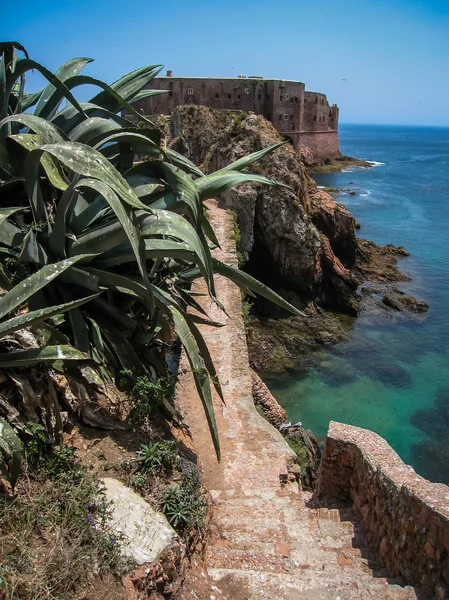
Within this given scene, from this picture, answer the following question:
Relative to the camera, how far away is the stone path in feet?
11.4

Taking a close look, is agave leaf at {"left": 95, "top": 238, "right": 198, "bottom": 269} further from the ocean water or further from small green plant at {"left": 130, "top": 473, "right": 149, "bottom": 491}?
the ocean water

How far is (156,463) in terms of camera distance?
3.73 metres

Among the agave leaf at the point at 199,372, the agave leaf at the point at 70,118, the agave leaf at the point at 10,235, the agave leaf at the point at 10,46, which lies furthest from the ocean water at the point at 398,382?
the agave leaf at the point at 10,46

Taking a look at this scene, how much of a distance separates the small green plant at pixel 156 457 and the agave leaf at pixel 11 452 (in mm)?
1053

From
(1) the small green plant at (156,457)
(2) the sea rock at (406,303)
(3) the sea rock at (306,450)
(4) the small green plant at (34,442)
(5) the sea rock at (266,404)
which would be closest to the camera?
(4) the small green plant at (34,442)

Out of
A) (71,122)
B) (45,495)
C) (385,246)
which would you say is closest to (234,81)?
(385,246)

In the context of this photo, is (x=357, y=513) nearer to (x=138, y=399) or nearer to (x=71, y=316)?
(x=138, y=399)

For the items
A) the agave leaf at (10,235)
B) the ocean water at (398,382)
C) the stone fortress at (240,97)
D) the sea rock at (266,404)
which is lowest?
the ocean water at (398,382)

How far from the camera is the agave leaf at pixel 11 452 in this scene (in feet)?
9.09

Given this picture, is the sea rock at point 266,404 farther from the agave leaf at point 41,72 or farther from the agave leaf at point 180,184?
the agave leaf at point 41,72

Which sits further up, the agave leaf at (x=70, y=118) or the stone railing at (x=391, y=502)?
the agave leaf at (x=70, y=118)

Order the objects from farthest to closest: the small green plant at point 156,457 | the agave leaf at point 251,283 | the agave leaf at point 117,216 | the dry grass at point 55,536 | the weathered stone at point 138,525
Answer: the agave leaf at point 251,283, the small green plant at point 156,457, the agave leaf at point 117,216, the weathered stone at point 138,525, the dry grass at point 55,536

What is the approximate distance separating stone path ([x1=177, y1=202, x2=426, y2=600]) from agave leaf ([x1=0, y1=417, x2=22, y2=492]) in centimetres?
130

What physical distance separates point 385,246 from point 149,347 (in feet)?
99.4
